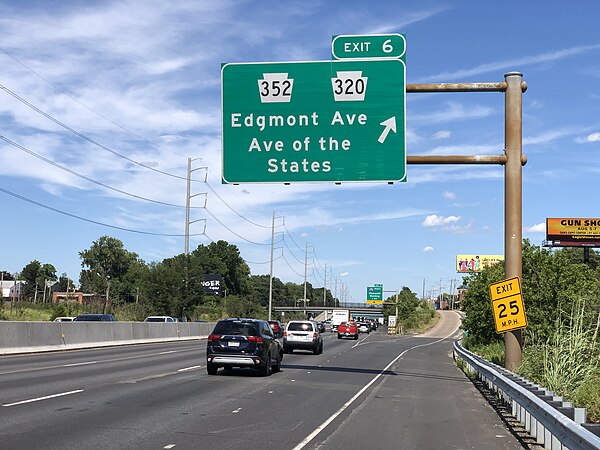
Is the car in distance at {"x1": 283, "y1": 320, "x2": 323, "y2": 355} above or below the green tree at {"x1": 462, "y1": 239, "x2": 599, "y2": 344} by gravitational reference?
below

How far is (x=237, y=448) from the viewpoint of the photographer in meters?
10.1

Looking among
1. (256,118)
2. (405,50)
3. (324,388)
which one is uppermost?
(405,50)

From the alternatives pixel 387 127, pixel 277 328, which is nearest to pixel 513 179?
pixel 387 127

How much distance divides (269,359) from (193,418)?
34.3 feet

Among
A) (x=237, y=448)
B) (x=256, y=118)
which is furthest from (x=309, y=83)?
(x=237, y=448)

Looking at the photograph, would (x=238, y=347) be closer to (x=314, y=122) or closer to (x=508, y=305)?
(x=314, y=122)

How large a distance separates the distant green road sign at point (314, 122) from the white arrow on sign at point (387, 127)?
19 mm

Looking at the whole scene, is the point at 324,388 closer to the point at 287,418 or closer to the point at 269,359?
the point at 269,359

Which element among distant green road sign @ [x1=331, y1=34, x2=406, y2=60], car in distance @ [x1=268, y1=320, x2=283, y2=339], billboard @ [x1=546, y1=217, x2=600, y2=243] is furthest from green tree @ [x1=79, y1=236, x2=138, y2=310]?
distant green road sign @ [x1=331, y1=34, x2=406, y2=60]

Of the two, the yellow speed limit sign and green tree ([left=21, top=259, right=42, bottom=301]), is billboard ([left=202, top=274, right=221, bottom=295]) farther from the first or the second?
green tree ([left=21, top=259, right=42, bottom=301])

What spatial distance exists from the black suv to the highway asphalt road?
1.54ft

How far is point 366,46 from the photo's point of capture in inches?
794

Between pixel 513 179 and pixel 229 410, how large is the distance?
1005 cm

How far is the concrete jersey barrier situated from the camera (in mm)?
27812
